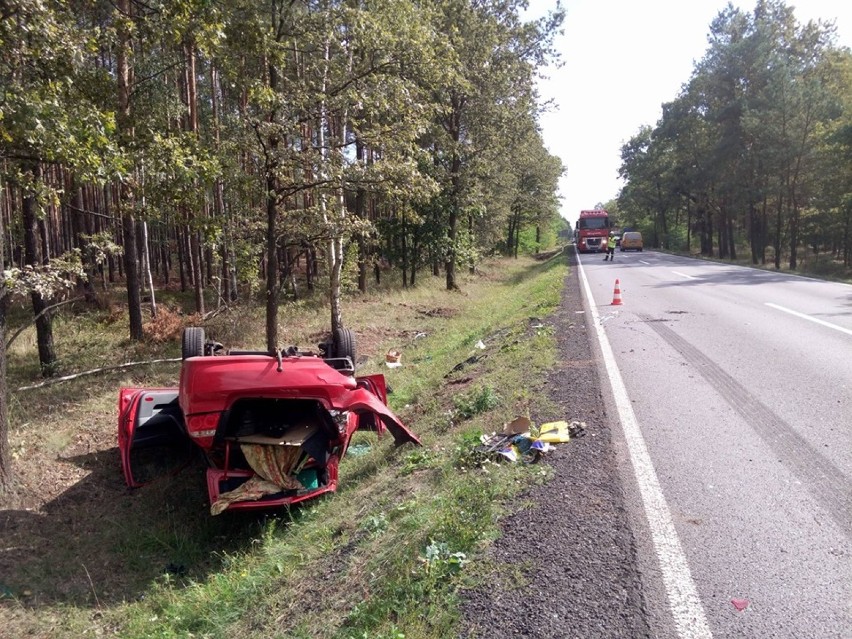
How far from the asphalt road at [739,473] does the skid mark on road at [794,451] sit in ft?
0.04

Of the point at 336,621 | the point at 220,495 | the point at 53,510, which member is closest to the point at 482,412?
Result: the point at 220,495

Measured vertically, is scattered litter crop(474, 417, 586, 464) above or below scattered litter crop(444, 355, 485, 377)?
above

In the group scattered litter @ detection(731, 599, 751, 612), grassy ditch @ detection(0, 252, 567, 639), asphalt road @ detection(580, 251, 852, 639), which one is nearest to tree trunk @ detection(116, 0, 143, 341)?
grassy ditch @ detection(0, 252, 567, 639)

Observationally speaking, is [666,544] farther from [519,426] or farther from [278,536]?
[278,536]

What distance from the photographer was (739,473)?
424 cm

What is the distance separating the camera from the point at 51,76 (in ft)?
21.5

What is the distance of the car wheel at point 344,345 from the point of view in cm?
916

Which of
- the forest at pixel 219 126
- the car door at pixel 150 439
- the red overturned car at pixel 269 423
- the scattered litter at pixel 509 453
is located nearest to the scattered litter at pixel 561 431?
the scattered litter at pixel 509 453

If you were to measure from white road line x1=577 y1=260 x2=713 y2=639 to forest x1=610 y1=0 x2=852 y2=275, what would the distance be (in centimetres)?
2757

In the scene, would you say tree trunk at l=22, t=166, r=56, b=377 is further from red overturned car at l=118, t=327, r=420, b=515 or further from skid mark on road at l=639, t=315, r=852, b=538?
skid mark on road at l=639, t=315, r=852, b=538

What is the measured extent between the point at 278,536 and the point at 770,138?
33.8 m

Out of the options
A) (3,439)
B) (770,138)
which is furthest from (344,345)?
(770,138)

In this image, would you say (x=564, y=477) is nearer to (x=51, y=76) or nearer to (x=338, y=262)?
(x=51, y=76)

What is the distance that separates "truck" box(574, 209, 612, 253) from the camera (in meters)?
44.0
